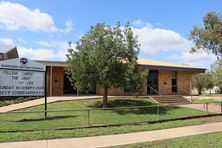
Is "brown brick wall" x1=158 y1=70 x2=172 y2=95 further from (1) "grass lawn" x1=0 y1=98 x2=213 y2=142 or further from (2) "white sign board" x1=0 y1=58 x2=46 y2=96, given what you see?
(2) "white sign board" x1=0 y1=58 x2=46 y2=96

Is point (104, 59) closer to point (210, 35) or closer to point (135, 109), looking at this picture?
point (135, 109)

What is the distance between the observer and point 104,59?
68.1ft

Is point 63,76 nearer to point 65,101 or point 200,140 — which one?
point 65,101

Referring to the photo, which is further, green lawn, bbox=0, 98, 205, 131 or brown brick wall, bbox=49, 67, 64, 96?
brown brick wall, bbox=49, 67, 64, 96

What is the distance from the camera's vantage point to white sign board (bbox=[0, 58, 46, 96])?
55.0 feet

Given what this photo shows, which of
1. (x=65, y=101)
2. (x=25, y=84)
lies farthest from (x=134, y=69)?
(x=25, y=84)

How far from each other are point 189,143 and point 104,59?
10.8m

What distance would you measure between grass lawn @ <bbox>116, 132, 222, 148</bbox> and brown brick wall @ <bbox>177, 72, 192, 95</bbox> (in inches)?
969

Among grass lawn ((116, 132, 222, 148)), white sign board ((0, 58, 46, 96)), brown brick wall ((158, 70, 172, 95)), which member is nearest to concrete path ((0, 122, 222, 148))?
grass lawn ((116, 132, 222, 148))

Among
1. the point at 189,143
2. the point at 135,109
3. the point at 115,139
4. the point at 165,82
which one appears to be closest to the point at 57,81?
the point at 135,109

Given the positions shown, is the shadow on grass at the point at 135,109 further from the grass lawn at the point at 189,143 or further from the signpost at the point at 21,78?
the grass lawn at the point at 189,143

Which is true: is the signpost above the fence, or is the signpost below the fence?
above

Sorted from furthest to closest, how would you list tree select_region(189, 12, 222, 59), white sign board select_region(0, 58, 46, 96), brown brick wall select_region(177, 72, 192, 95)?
brown brick wall select_region(177, 72, 192, 95), tree select_region(189, 12, 222, 59), white sign board select_region(0, 58, 46, 96)

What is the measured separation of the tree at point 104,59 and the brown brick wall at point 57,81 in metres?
8.94
